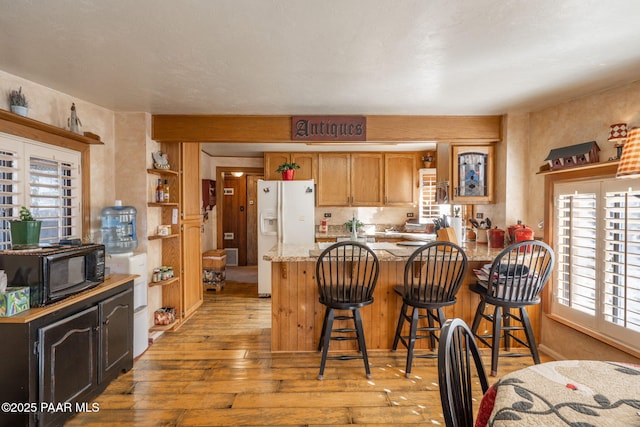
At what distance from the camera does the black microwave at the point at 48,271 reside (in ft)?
6.11

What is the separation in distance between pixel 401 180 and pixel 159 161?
370cm

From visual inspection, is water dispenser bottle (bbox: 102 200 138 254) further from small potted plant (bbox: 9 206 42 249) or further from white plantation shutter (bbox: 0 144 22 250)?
small potted plant (bbox: 9 206 42 249)

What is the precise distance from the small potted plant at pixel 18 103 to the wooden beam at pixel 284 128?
3.71 feet

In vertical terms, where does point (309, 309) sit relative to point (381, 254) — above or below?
below

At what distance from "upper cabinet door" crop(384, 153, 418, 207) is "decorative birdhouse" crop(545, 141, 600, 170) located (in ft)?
8.67

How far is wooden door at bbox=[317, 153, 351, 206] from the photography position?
17.9 ft

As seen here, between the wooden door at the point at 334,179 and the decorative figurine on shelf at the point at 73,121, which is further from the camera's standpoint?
the wooden door at the point at 334,179

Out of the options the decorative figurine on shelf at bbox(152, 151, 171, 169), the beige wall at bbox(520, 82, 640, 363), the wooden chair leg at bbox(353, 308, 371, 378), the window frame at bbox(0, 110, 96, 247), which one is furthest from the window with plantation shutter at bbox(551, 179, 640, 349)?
the window frame at bbox(0, 110, 96, 247)

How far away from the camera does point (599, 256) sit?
2.50 meters

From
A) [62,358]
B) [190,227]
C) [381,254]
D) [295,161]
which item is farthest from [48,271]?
[295,161]

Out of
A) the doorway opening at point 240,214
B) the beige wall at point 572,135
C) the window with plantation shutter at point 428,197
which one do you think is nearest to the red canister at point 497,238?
the beige wall at point 572,135

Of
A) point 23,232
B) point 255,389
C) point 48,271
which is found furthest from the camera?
point 255,389

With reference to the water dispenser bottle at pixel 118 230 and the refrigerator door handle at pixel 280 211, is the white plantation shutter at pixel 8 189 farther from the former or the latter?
the refrigerator door handle at pixel 280 211

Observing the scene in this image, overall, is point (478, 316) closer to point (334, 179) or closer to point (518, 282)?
point (518, 282)
